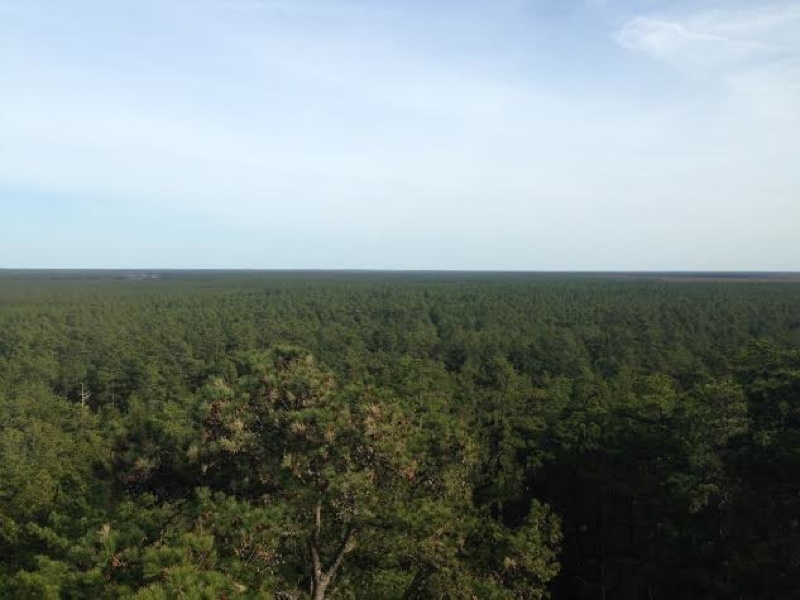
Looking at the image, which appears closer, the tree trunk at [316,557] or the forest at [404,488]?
the forest at [404,488]

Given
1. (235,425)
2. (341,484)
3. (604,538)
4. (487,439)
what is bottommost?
(604,538)

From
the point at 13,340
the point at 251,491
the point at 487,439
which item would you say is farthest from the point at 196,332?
the point at 251,491

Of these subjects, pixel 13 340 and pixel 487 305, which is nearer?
pixel 13 340

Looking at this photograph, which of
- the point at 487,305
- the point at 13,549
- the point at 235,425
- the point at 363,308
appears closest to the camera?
the point at 235,425

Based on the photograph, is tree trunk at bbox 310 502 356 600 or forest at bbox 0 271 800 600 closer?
forest at bbox 0 271 800 600

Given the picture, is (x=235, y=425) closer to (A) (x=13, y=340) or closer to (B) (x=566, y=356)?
(B) (x=566, y=356)

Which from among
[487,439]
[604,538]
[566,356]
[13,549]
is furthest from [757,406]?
[566,356]

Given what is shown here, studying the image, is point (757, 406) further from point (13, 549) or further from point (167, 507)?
point (13, 549)

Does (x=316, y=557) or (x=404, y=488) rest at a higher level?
(x=404, y=488)

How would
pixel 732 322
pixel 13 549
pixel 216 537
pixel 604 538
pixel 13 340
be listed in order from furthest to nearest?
pixel 732 322 → pixel 13 340 → pixel 604 538 → pixel 13 549 → pixel 216 537

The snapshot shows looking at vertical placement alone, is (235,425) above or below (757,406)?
above
